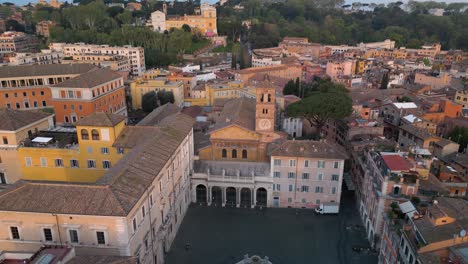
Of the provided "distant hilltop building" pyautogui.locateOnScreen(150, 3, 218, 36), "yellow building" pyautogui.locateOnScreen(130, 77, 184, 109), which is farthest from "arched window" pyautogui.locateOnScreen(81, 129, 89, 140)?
"distant hilltop building" pyautogui.locateOnScreen(150, 3, 218, 36)

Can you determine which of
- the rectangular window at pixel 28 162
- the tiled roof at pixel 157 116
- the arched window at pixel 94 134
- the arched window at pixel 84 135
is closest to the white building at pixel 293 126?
the tiled roof at pixel 157 116

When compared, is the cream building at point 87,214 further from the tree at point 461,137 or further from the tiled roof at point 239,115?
the tree at point 461,137

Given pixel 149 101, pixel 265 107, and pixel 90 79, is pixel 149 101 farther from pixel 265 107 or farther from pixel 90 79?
pixel 265 107

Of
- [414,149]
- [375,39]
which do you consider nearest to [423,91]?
[414,149]

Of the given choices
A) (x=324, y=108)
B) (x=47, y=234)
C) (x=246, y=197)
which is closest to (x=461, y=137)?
(x=324, y=108)

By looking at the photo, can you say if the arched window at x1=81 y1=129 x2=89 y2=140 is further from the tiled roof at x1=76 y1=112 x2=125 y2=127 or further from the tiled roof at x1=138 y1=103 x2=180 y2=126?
the tiled roof at x1=138 y1=103 x2=180 y2=126
